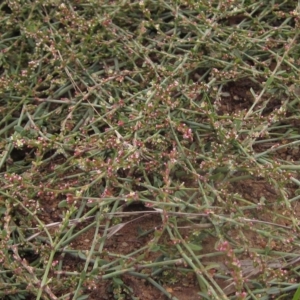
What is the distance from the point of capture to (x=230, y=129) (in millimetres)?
1975

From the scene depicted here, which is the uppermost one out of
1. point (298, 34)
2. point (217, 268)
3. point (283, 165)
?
point (298, 34)

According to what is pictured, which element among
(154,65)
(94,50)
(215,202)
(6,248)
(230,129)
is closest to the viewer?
(6,248)

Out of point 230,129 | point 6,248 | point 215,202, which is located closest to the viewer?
point 6,248

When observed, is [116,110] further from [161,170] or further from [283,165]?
[283,165]

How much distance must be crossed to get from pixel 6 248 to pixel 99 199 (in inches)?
10.9

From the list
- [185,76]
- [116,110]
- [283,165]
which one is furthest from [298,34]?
[116,110]

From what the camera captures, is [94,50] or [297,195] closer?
[297,195]

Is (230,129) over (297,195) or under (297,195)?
over

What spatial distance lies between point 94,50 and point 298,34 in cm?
72

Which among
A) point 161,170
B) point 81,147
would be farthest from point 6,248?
point 161,170

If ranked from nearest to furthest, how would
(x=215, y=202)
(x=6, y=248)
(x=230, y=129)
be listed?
(x=6, y=248) → (x=215, y=202) → (x=230, y=129)

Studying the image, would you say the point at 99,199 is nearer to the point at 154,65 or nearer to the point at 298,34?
the point at 154,65

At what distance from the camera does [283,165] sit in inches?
73.6

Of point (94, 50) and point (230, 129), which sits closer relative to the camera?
point (230, 129)
